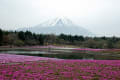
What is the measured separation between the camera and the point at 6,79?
9.30 metres

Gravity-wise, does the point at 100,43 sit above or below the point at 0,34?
below

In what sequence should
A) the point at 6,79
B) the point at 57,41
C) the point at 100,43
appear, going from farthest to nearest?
the point at 57,41, the point at 100,43, the point at 6,79

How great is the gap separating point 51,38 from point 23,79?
106107 mm

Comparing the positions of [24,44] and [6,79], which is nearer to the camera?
Result: [6,79]

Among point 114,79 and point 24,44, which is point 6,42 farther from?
point 114,79

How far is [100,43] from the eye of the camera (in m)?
77.9

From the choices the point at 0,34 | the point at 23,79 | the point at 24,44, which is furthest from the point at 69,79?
the point at 24,44

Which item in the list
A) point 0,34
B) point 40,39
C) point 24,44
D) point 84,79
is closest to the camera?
point 84,79

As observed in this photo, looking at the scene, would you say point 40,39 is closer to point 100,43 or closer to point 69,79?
point 100,43

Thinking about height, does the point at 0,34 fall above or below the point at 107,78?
above

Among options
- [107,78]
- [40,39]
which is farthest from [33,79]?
[40,39]

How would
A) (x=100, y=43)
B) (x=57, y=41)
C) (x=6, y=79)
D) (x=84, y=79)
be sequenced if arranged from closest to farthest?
(x=6, y=79), (x=84, y=79), (x=100, y=43), (x=57, y=41)

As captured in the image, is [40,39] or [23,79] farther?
[40,39]

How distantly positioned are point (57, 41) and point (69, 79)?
10287cm
